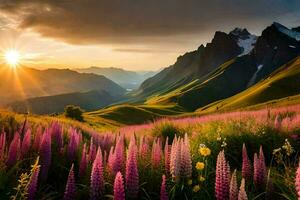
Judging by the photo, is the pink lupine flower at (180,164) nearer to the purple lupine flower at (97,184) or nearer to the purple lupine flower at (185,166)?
the purple lupine flower at (185,166)

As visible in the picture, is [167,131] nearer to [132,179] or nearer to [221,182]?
[132,179]

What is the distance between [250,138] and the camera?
14109 mm

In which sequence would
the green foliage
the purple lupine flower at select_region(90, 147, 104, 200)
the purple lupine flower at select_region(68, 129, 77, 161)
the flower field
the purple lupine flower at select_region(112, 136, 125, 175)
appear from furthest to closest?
the green foliage
the purple lupine flower at select_region(68, 129, 77, 161)
the purple lupine flower at select_region(112, 136, 125, 175)
the purple lupine flower at select_region(90, 147, 104, 200)
the flower field

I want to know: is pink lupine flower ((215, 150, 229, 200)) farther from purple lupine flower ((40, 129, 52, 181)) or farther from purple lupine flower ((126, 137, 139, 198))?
purple lupine flower ((40, 129, 52, 181))

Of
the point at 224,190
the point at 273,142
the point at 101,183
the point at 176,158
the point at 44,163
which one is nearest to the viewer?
the point at 224,190

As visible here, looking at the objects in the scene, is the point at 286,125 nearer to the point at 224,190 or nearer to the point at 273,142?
the point at 273,142

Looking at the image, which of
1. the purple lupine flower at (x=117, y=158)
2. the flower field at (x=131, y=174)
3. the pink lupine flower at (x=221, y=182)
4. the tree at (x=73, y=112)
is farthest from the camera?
the tree at (x=73, y=112)

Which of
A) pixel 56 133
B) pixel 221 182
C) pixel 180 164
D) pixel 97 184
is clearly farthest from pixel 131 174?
pixel 56 133

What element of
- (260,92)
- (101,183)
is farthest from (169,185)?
(260,92)

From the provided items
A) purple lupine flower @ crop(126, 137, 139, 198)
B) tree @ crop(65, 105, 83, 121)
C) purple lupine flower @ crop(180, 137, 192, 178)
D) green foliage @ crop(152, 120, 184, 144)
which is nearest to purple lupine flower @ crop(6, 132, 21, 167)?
purple lupine flower @ crop(126, 137, 139, 198)

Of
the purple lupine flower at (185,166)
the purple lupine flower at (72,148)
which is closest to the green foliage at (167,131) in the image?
the purple lupine flower at (72,148)

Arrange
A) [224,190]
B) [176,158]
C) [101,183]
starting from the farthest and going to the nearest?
[176,158] < [101,183] < [224,190]

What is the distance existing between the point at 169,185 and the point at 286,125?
10.5 meters

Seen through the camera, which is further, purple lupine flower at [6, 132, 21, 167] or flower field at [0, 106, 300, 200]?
purple lupine flower at [6, 132, 21, 167]
